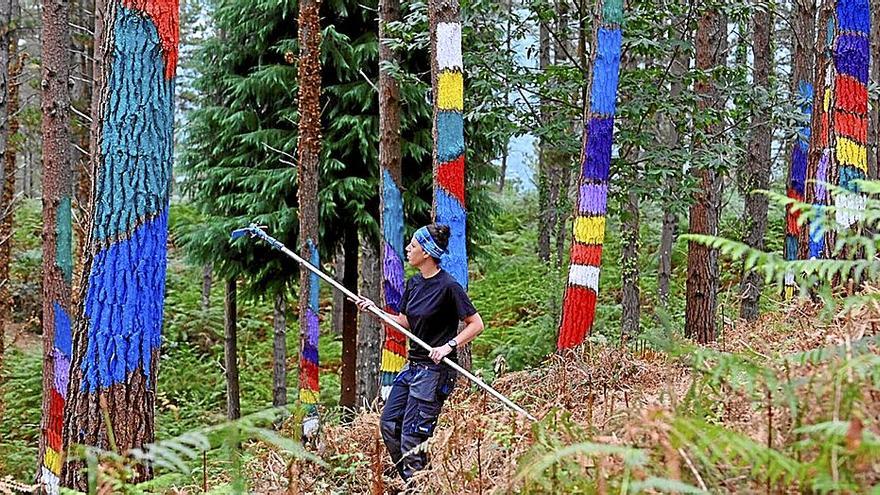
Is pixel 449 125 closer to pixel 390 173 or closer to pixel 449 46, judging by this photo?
pixel 449 46

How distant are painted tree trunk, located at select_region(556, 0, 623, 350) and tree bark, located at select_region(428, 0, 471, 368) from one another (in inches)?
45.0

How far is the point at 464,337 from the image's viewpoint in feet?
18.4

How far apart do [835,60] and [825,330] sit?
3756mm

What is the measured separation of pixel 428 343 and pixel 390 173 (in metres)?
4.31

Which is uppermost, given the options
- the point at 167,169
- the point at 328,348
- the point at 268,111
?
the point at 268,111

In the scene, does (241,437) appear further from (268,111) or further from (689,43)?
(268,111)

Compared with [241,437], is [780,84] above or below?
above

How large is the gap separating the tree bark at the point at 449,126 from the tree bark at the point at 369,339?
154 inches

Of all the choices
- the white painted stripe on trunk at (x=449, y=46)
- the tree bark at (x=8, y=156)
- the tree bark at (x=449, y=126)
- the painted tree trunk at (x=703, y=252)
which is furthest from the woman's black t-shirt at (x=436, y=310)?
the tree bark at (x=8, y=156)

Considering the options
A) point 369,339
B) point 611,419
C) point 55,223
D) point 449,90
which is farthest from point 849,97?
point 55,223

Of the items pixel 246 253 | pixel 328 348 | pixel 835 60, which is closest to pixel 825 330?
pixel 835 60

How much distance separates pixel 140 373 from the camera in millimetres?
4984

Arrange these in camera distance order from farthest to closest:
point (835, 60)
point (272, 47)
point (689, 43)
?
point (272, 47) → point (689, 43) → point (835, 60)

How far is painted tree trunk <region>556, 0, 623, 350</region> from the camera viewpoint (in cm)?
794
